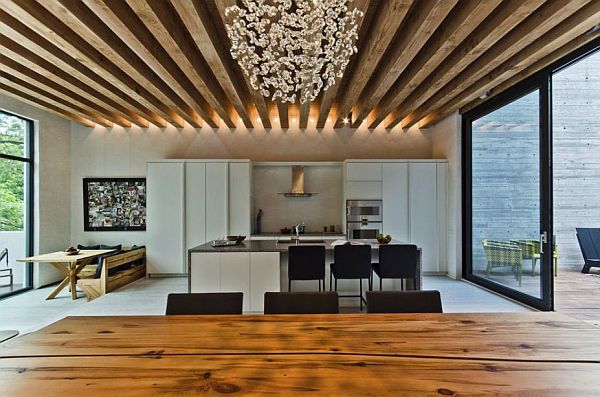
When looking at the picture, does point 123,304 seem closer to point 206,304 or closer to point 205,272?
point 205,272

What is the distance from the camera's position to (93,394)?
1.05m

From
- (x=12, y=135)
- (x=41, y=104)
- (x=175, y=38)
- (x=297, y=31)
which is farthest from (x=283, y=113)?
(x=12, y=135)

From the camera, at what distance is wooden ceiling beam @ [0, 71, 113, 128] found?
4336mm

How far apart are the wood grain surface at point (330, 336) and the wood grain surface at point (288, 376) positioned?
7 cm

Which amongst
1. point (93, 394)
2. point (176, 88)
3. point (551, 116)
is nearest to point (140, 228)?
point (176, 88)

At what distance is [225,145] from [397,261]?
4.67 meters

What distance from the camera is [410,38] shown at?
3242mm

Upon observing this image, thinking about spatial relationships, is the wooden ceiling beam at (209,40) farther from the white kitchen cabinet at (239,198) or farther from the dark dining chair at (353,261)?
the dark dining chair at (353,261)

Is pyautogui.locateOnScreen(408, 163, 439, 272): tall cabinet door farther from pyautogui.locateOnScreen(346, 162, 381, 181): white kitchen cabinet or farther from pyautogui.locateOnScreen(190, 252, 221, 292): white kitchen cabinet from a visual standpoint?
pyautogui.locateOnScreen(190, 252, 221, 292): white kitchen cabinet

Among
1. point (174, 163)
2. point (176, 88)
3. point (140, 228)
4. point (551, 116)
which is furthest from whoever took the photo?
point (140, 228)

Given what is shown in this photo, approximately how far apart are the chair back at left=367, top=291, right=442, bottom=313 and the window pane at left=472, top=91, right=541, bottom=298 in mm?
3362

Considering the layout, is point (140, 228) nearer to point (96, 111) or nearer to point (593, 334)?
point (96, 111)

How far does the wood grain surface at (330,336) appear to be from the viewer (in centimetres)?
134

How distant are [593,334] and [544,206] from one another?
3.26 metres
